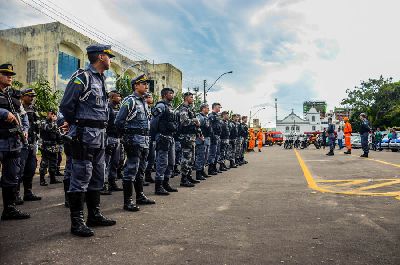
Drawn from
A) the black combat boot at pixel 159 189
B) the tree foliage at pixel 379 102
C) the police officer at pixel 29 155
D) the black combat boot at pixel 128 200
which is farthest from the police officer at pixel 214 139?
the tree foliage at pixel 379 102

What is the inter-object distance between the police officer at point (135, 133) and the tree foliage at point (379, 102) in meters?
54.2

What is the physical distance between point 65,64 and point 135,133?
28.2 m

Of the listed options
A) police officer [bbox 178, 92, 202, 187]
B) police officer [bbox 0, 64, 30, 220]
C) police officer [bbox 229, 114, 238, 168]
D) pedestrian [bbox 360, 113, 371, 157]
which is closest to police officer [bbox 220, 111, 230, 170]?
police officer [bbox 229, 114, 238, 168]

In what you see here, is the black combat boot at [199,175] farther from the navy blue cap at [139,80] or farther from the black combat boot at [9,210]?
the black combat boot at [9,210]

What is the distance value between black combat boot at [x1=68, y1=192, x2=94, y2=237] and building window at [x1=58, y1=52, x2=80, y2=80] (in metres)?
29.0

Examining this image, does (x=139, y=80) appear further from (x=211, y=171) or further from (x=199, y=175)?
(x=211, y=171)

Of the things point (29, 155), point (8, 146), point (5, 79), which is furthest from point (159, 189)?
point (5, 79)

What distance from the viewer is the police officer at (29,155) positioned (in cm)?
615

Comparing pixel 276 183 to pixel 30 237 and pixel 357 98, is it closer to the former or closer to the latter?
pixel 30 237

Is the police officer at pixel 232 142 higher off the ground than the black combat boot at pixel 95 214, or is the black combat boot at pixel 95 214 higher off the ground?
the police officer at pixel 232 142

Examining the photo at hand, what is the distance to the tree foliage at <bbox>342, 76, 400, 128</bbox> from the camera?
5388cm

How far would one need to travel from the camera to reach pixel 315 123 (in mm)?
125062

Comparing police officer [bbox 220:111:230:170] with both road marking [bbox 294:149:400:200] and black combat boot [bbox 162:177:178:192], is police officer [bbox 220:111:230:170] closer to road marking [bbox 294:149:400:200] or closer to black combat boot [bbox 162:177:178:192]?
road marking [bbox 294:149:400:200]

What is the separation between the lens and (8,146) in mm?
4703
